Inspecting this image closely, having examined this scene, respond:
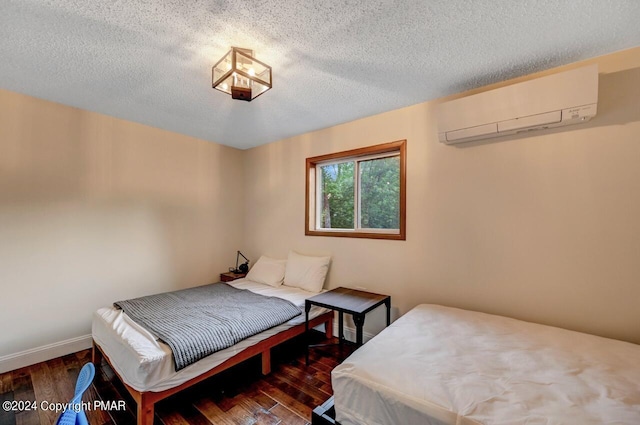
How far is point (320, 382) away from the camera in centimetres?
207

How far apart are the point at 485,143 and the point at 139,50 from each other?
2554mm

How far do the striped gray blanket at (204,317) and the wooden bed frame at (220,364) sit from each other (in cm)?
15

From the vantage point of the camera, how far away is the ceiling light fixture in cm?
155

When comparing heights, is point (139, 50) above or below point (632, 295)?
above

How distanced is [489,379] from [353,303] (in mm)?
1128

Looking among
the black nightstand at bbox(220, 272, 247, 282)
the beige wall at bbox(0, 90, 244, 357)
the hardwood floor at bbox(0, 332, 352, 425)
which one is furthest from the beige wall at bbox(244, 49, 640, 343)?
the beige wall at bbox(0, 90, 244, 357)

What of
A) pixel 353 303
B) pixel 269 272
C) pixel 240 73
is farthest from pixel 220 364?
pixel 240 73

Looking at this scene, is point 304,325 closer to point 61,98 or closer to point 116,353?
point 116,353

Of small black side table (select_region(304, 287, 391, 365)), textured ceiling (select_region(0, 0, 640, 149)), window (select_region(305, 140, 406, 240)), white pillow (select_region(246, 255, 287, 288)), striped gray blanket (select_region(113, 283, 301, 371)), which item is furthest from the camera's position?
white pillow (select_region(246, 255, 287, 288))

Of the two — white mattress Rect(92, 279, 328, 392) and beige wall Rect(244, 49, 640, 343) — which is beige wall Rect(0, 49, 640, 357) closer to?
beige wall Rect(244, 49, 640, 343)

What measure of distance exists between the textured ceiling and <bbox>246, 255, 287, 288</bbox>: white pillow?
6.26ft

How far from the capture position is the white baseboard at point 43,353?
2.16 m

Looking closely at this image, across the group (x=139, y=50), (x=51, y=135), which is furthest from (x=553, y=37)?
(x=51, y=135)

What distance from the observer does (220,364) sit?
73.8 inches
